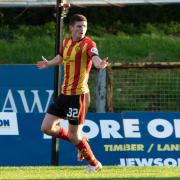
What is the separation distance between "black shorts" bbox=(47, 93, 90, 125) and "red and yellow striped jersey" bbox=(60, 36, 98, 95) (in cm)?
8

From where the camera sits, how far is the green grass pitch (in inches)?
455

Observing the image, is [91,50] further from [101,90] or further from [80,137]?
[101,90]

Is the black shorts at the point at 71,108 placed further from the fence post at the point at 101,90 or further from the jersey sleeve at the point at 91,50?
the fence post at the point at 101,90

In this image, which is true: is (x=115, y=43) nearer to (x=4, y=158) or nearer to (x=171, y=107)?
(x=171, y=107)

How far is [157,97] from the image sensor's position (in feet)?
57.5

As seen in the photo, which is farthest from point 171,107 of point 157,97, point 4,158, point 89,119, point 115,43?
point 115,43

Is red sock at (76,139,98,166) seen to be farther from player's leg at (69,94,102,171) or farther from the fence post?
the fence post

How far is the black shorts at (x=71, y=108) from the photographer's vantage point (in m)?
12.7

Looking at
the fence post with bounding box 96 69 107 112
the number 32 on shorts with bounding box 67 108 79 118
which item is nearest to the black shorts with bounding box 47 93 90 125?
the number 32 on shorts with bounding box 67 108 79 118

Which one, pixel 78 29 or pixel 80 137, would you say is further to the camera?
pixel 80 137

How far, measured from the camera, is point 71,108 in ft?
41.8

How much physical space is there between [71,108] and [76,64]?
0.61 meters

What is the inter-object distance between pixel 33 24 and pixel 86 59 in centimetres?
1506

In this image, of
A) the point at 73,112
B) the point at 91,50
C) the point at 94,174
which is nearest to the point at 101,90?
the point at 73,112
